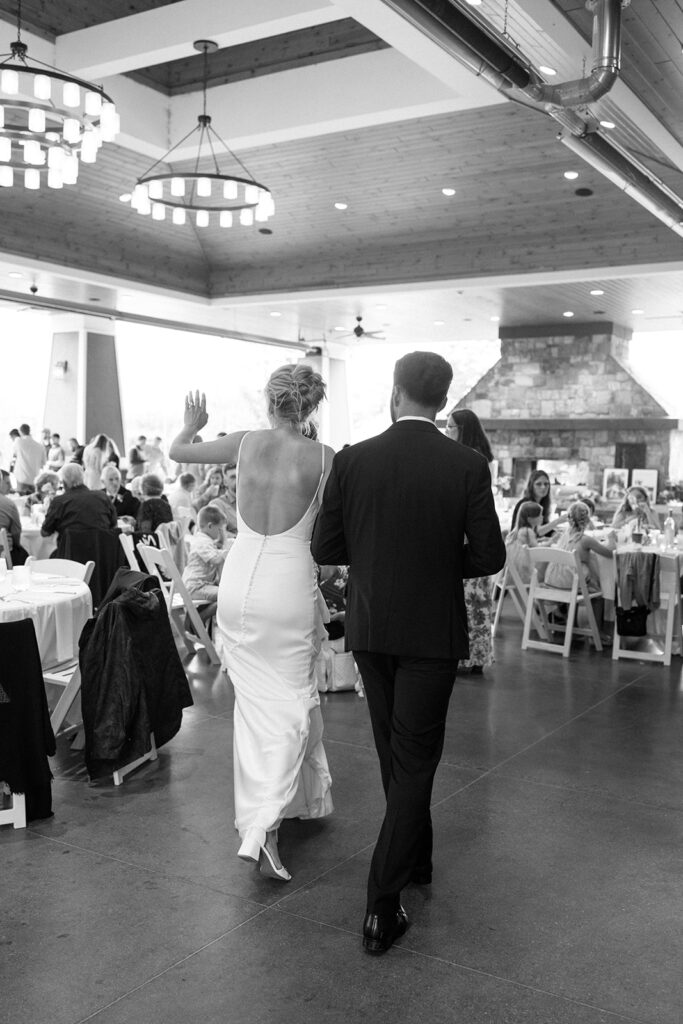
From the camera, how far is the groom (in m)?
2.67

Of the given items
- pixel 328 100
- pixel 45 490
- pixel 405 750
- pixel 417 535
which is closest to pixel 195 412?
pixel 417 535

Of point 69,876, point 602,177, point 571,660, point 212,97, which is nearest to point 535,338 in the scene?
point 602,177

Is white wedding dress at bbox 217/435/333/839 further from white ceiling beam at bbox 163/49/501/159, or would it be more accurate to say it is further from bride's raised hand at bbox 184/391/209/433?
white ceiling beam at bbox 163/49/501/159

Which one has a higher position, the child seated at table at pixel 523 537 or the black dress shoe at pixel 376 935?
the child seated at table at pixel 523 537

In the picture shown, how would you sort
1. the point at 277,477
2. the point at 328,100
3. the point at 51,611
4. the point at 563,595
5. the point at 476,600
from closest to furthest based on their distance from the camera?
the point at 277,477
the point at 51,611
the point at 476,600
the point at 563,595
the point at 328,100

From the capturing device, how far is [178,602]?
7273 mm

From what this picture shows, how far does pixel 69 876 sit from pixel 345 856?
947mm

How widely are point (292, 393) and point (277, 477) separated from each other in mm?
297

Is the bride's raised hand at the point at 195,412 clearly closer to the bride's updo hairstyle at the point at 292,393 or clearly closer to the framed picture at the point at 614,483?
the bride's updo hairstyle at the point at 292,393

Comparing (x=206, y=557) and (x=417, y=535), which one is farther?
(x=206, y=557)

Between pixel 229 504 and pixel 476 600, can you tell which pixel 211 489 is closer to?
pixel 229 504

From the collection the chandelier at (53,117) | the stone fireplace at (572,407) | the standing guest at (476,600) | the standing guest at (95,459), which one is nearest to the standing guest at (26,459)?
the standing guest at (95,459)

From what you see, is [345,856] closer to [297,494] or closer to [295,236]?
[297,494]

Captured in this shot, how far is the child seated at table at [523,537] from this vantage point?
785cm
